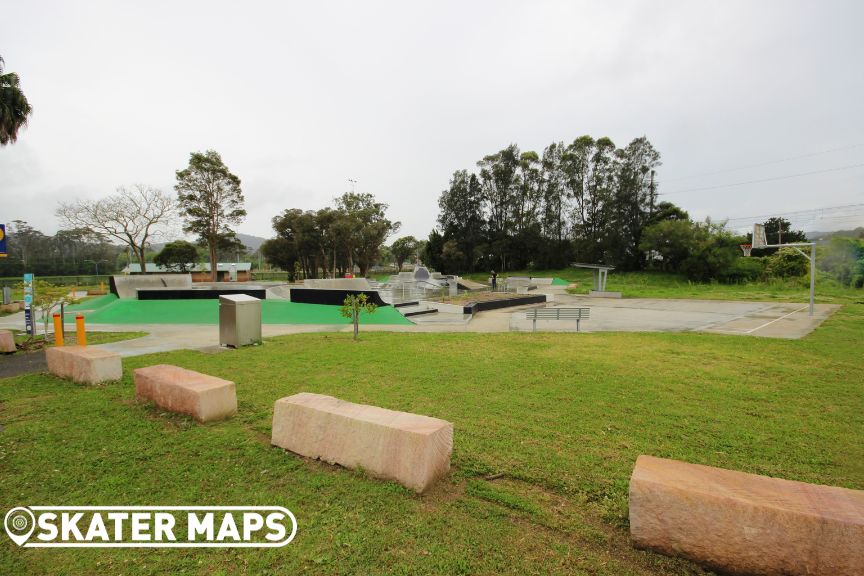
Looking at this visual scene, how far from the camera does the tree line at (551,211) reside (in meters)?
52.3

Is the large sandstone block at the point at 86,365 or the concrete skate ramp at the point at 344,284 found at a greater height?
the concrete skate ramp at the point at 344,284

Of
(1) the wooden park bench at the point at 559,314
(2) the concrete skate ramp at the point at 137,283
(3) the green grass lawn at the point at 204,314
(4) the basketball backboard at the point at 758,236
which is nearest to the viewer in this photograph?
(1) the wooden park bench at the point at 559,314

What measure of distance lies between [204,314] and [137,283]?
1347 cm

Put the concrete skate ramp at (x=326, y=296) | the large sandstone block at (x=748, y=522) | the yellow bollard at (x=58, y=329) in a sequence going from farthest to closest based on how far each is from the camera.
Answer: the concrete skate ramp at (x=326, y=296) < the yellow bollard at (x=58, y=329) < the large sandstone block at (x=748, y=522)

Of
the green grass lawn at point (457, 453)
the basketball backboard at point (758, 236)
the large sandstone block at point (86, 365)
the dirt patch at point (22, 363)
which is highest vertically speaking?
the basketball backboard at point (758, 236)

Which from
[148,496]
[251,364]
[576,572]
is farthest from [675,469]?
[251,364]

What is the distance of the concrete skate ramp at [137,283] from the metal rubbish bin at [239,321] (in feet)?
64.0

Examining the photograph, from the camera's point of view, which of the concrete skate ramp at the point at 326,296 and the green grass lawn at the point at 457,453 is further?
the concrete skate ramp at the point at 326,296

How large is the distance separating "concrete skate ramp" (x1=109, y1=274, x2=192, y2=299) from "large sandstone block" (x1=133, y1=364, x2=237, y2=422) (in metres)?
24.1

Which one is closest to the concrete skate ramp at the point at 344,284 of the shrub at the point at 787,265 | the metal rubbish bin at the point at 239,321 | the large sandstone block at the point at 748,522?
the metal rubbish bin at the point at 239,321

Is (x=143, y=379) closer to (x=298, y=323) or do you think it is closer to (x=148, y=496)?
(x=148, y=496)

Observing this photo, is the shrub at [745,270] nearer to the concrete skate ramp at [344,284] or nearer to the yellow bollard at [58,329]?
the concrete skate ramp at [344,284]

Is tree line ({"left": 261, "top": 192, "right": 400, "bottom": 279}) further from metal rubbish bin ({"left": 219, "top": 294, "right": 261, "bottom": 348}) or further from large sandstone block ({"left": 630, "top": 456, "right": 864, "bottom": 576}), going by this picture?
large sandstone block ({"left": 630, "top": 456, "right": 864, "bottom": 576})

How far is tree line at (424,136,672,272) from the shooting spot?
5234 centimetres
